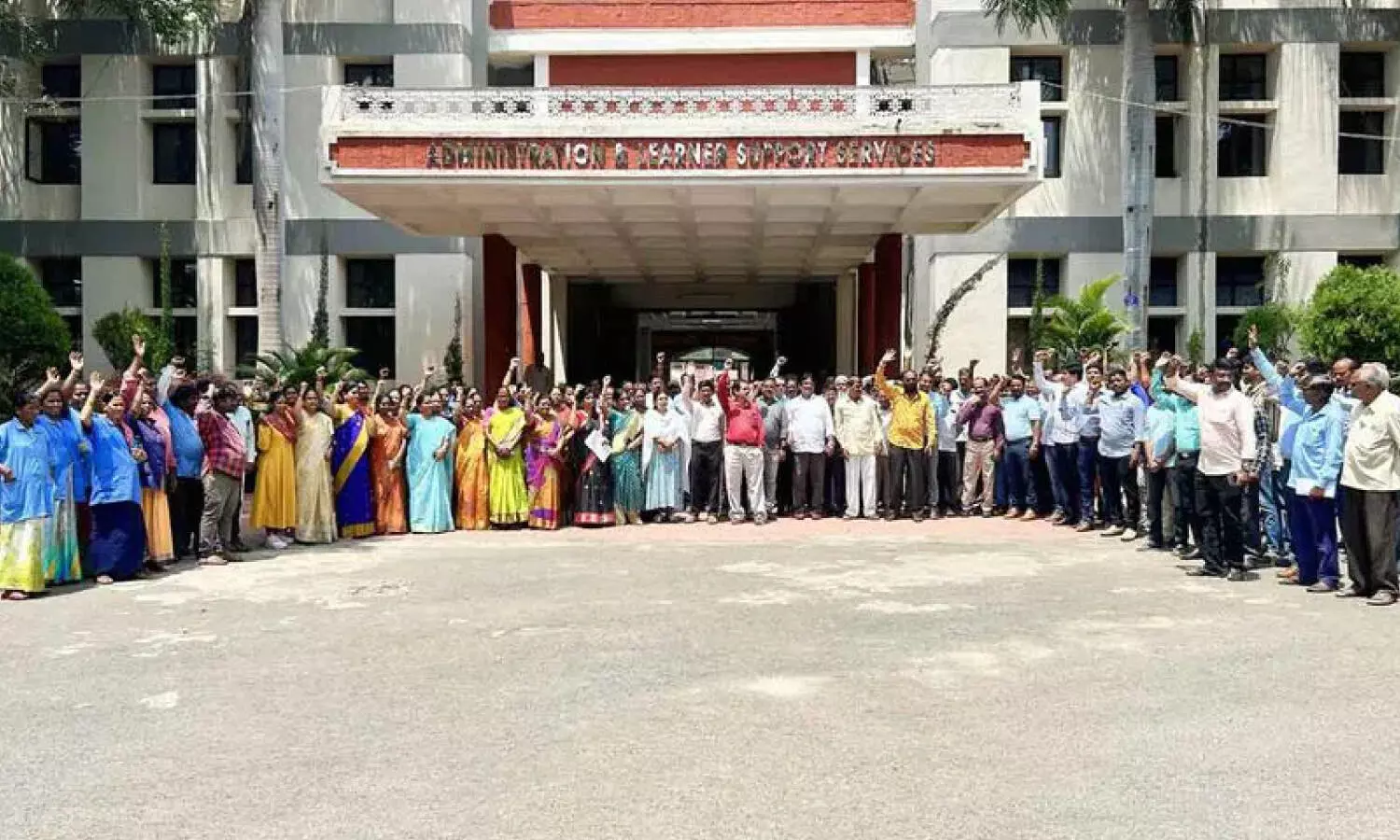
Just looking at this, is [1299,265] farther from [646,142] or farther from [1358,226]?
[646,142]

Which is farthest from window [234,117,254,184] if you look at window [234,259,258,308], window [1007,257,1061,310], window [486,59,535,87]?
window [1007,257,1061,310]

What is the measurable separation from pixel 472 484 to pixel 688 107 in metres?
6.20

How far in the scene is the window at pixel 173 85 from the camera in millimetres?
22453

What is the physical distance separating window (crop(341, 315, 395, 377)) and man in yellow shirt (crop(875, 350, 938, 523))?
42.6 ft

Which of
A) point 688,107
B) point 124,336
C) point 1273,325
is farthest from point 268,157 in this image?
point 1273,325

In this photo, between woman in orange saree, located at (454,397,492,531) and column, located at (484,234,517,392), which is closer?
woman in orange saree, located at (454,397,492,531)

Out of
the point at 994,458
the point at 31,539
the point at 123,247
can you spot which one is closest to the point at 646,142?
the point at 994,458

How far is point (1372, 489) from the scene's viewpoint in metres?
7.99

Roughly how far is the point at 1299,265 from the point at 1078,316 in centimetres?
648

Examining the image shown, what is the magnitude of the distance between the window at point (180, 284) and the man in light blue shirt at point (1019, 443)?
1702 cm

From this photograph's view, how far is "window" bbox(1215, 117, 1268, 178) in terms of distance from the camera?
21953mm

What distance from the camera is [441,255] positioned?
22016mm

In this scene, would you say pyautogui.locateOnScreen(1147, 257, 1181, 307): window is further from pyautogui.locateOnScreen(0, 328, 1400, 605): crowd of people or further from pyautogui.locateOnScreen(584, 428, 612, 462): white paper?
pyautogui.locateOnScreen(584, 428, 612, 462): white paper

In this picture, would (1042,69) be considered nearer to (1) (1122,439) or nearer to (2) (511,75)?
(2) (511,75)
